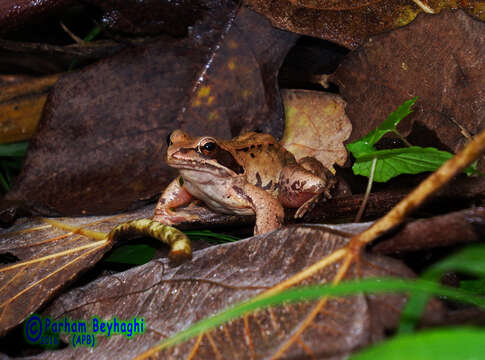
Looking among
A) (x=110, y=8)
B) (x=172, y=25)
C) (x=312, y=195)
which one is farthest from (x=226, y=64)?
(x=312, y=195)

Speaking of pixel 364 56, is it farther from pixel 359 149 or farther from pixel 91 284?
pixel 91 284

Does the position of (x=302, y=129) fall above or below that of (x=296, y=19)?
below

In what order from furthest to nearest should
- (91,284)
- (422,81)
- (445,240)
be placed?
(422,81) → (91,284) → (445,240)

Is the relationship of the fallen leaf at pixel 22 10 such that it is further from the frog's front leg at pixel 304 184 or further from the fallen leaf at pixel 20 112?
the frog's front leg at pixel 304 184

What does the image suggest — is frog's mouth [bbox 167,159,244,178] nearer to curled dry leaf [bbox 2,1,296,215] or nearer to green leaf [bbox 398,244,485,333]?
curled dry leaf [bbox 2,1,296,215]

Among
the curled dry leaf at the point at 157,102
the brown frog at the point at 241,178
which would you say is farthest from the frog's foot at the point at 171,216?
the curled dry leaf at the point at 157,102

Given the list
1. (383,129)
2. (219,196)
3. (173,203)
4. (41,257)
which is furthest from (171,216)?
(383,129)

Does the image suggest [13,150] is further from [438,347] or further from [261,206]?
[438,347]
